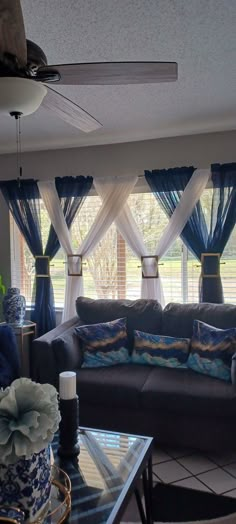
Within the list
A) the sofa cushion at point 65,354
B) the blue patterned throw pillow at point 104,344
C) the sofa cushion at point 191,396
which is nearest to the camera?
the sofa cushion at point 191,396

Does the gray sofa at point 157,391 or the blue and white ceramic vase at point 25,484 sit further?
the gray sofa at point 157,391

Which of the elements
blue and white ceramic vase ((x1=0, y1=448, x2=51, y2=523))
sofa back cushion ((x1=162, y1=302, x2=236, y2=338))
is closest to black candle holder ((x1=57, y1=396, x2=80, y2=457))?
blue and white ceramic vase ((x1=0, y1=448, x2=51, y2=523))

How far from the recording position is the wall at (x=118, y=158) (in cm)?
386

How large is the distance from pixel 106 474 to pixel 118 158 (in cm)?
318

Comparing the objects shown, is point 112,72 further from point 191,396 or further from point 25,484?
point 191,396

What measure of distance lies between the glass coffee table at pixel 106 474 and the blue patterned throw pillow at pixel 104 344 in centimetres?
104

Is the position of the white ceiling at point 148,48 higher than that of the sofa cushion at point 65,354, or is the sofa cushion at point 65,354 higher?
the white ceiling at point 148,48

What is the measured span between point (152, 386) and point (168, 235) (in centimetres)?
168

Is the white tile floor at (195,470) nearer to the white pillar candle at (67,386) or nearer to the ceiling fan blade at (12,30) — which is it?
the white pillar candle at (67,386)

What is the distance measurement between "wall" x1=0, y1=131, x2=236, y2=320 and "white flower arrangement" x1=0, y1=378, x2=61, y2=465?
3076mm

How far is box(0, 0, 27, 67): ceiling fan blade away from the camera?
132 centimetres

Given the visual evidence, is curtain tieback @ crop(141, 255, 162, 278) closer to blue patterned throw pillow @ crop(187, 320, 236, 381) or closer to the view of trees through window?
the view of trees through window

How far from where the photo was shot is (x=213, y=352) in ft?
9.62

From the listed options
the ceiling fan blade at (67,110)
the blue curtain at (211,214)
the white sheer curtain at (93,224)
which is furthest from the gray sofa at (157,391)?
the ceiling fan blade at (67,110)
